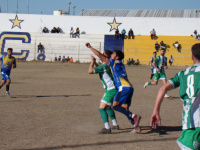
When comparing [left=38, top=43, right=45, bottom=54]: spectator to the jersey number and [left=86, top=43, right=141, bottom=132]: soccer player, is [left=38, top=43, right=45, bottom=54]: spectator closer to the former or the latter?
[left=86, top=43, right=141, bottom=132]: soccer player

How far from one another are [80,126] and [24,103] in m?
3.84

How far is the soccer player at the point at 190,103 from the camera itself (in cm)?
339

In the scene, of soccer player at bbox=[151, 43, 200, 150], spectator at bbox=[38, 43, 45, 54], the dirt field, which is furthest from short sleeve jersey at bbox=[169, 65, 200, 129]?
spectator at bbox=[38, 43, 45, 54]

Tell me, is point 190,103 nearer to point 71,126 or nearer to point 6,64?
point 71,126

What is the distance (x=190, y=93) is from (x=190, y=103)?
11 centimetres

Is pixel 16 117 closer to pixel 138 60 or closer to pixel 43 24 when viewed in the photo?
pixel 138 60

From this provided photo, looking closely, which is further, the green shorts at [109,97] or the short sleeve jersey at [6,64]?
the short sleeve jersey at [6,64]

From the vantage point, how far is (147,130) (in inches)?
285

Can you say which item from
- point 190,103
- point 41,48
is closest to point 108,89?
point 190,103

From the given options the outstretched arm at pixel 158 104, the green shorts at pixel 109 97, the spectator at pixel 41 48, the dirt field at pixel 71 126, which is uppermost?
the spectator at pixel 41 48

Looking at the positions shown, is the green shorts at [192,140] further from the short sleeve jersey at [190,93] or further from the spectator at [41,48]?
the spectator at [41,48]

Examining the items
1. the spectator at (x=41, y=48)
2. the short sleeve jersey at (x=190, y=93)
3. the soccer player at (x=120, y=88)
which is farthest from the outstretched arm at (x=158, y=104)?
the spectator at (x=41, y=48)

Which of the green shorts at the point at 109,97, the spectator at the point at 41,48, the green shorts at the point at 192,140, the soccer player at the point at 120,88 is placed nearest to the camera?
the green shorts at the point at 192,140

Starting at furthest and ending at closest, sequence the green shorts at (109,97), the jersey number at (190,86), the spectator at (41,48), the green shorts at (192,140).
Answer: the spectator at (41,48), the green shorts at (109,97), the jersey number at (190,86), the green shorts at (192,140)
